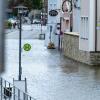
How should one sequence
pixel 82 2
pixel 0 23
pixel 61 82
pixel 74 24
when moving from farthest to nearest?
pixel 74 24, pixel 82 2, pixel 61 82, pixel 0 23

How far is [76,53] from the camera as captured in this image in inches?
1211

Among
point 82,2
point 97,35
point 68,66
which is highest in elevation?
point 82,2

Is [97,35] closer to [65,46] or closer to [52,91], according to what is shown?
[65,46]

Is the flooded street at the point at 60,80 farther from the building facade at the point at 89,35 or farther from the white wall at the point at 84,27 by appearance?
the white wall at the point at 84,27

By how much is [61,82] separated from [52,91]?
2.93 m

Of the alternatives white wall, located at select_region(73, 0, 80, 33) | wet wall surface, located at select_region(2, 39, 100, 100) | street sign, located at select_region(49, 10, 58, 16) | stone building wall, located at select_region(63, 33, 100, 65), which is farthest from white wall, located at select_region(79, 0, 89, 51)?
street sign, located at select_region(49, 10, 58, 16)

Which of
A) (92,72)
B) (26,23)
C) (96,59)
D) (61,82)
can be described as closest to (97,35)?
(96,59)

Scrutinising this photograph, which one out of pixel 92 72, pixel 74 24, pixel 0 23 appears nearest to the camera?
pixel 0 23

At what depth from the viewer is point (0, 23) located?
1594 millimetres

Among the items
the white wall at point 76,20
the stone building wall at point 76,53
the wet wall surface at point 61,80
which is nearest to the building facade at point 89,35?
the stone building wall at point 76,53

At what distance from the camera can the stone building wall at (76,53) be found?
89.2 ft

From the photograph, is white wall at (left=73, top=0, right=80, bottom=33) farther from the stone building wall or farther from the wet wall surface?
the wet wall surface

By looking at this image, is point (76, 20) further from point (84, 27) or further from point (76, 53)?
point (84, 27)

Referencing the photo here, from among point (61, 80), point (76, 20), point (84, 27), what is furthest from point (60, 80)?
point (76, 20)
